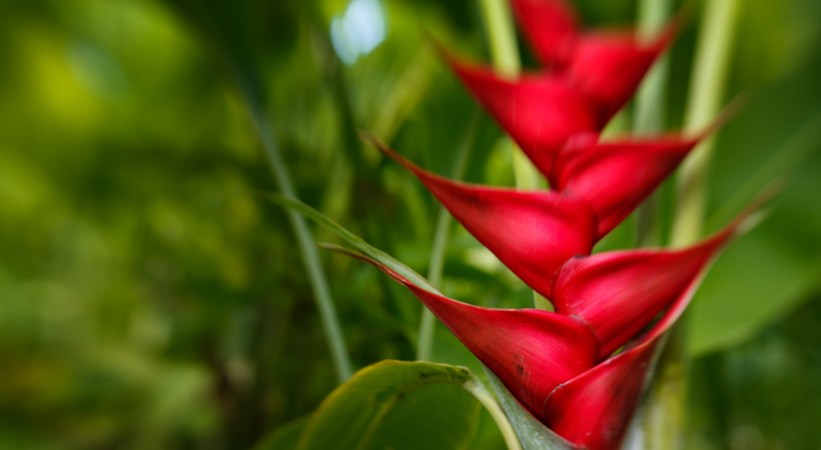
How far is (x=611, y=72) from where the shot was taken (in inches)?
13.3

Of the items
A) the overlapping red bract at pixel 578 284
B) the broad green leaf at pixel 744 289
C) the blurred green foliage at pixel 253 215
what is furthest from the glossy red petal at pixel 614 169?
the broad green leaf at pixel 744 289

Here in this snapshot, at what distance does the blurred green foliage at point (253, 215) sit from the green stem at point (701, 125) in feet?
0.14

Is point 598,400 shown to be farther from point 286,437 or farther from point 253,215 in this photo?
point 253,215

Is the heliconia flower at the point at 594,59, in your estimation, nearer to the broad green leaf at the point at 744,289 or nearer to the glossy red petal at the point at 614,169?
the glossy red petal at the point at 614,169

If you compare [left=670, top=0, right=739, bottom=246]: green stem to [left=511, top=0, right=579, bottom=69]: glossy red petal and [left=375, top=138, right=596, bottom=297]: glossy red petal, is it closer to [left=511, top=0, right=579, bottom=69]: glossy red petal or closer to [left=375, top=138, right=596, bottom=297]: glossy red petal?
[left=511, top=0, right=579, bottom=69]: glossy red petal

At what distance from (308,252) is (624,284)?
0.19 meters

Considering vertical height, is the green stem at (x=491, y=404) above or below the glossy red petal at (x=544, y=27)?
below

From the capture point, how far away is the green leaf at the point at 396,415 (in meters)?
0.26

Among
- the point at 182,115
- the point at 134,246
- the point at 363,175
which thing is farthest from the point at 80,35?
the point at 363,175

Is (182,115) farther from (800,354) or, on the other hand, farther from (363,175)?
(800,354)

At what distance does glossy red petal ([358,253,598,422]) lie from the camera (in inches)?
9.0

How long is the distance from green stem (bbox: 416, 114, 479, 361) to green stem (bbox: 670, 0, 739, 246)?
0.40 ft

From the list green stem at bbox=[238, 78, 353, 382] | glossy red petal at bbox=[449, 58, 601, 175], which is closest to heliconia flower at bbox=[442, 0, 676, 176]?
glossy red petal at bbox=[449, 58, 601, 175]

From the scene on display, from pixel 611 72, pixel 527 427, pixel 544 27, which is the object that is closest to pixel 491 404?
pixel 527 427
